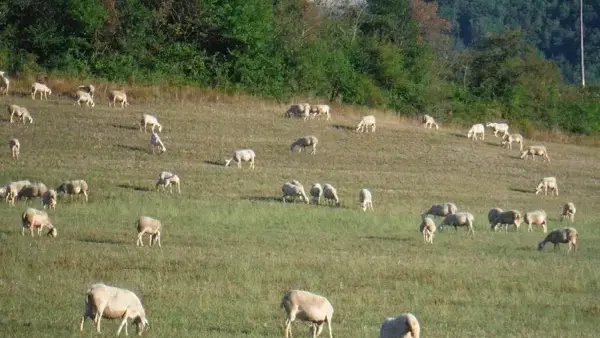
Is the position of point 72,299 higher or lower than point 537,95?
lower

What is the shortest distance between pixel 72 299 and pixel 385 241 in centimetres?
1311

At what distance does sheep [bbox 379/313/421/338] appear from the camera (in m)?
14.5

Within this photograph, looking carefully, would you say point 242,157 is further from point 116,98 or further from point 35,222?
point 35,222

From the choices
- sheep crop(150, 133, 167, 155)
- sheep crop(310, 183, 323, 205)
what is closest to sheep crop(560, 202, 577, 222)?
sheep crop(310, 183, 323, 205)

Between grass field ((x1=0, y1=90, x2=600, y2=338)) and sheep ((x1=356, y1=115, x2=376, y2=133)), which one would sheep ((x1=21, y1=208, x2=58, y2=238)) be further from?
sheep ((x1=356, y1=115, x2=376, y2=133))

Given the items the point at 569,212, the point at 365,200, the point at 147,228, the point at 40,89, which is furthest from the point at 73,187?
the point at 40,89

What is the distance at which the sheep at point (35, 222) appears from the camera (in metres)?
27.0

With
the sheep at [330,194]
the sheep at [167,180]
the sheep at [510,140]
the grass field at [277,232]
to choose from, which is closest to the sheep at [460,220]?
the grass field at [277,232]

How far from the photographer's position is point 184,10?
69.4m

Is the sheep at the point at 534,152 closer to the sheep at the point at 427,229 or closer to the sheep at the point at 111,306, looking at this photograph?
the sheep at the point at 427,229

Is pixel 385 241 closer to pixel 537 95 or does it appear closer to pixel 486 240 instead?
pixel 486 240

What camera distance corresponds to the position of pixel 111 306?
52.2 feet

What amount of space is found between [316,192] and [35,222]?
45.0ft

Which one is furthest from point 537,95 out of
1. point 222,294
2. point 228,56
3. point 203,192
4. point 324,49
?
point 222,294
